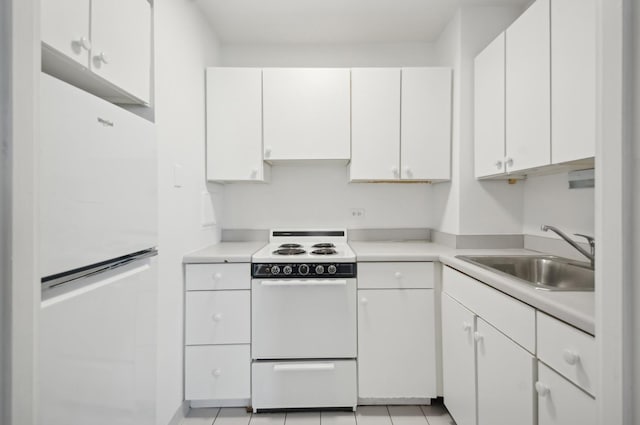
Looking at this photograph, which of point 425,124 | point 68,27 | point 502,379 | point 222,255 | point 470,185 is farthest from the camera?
point 425,124

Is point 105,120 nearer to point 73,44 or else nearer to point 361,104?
point 73,44

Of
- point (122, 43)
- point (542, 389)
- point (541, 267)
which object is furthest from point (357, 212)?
point (122, 43)

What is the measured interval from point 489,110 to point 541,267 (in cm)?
93

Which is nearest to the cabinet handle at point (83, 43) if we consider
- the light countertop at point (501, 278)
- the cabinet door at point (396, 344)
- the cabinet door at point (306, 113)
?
the cabinet door at point (306, 113)

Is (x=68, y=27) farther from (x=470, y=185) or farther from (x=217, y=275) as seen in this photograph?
(x=470, y=185)

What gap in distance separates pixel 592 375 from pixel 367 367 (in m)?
1.18

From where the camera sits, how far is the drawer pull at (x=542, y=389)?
0.99 m

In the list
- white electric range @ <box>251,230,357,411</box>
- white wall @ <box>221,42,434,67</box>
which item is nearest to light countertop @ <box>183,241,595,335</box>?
white electric range @ <box>251,230,357,411</box>

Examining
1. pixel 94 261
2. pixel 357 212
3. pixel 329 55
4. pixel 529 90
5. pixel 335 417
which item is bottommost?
pixel 335 417

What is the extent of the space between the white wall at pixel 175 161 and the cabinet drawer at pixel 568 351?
157 centimetres

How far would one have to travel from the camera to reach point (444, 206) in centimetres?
227

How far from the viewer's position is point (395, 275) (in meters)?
1.83
